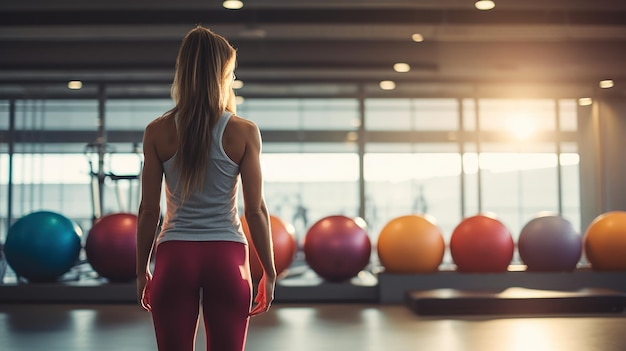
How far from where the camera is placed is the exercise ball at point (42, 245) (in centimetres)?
566

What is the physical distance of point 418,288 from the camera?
19.1 ft

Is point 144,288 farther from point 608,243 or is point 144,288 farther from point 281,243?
point 608,243

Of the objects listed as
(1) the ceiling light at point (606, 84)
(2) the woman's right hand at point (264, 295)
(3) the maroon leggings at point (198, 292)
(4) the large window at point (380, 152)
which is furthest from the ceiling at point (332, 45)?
(3) the maroon leggings at point (198, 292)

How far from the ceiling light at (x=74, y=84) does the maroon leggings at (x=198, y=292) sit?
27.0 ft

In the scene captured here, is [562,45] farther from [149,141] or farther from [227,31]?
[149,141]

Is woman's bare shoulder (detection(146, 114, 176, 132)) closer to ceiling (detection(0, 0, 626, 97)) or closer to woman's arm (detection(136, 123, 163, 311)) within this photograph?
woman's arm (detection(136, 123, 163, 311))

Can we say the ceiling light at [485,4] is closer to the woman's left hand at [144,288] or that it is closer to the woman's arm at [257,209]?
the woman's arm at [257,209]

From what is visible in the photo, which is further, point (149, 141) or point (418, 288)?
point (418, 288)

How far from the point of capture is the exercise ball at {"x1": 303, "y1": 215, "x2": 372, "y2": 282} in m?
5.75

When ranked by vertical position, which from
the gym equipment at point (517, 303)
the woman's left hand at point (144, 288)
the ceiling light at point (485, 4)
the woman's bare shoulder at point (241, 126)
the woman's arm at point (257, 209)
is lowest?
the gym equipment at point (517, 303)

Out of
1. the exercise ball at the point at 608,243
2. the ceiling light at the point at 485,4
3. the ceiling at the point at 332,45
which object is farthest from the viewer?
the ceiling at the point at 332,45

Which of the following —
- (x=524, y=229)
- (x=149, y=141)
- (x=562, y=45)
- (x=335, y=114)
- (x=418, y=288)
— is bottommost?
(x=418, y=288)

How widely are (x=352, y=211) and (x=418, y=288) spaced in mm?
3781

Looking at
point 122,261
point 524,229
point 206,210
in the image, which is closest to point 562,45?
point 524,229
